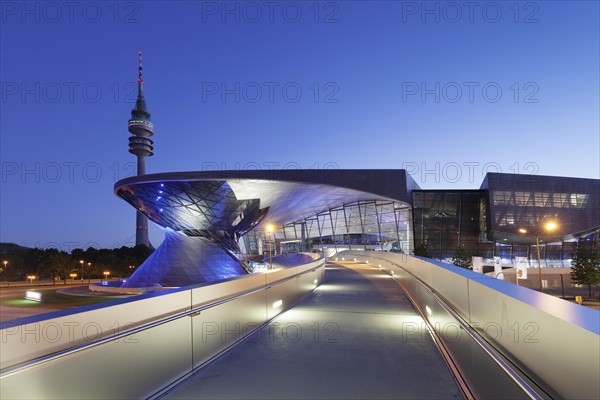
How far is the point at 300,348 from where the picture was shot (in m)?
6.50

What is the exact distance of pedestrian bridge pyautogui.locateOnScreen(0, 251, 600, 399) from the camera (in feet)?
8.93

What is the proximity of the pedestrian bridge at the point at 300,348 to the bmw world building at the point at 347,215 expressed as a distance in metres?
30.7

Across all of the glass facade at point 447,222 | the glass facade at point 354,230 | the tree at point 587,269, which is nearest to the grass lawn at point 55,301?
the glass facade at point 354,230

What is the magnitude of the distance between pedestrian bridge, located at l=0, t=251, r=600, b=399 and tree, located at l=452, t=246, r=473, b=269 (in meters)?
49.3

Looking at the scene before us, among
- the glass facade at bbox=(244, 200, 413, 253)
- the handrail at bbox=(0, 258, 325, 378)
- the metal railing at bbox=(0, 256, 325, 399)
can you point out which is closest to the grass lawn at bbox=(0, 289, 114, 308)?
the metal railing at bbox=(0, 256, 325, 399)

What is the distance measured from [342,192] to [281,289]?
141 ft

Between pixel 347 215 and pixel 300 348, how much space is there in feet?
203

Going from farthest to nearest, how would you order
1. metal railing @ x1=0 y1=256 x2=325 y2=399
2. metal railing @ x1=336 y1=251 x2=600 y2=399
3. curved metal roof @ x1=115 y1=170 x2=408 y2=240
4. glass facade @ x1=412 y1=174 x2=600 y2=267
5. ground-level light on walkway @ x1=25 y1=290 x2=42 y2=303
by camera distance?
glass facade @ x1=412 y1=174 x2=600 y2=267 < ground-level light on walkway @ x1=25 y1=290 x2=42 y2=303 < curved metal roof @ x1=115 y1=170 x2=408 y2=240 < metal railing @ x1=0 y1=256 x2=325 y2=399 < metal railing @ x1=336 y1=251 x2=600 y2=399

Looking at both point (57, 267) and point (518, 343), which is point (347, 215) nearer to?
point (57, 267)

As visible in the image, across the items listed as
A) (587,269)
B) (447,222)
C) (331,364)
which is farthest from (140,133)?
(331,364)

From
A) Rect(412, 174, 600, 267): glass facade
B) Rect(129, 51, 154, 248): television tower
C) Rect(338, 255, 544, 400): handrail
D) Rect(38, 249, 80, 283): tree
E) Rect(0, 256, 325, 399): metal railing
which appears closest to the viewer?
Rect(338, 255, 544, 400): handrail

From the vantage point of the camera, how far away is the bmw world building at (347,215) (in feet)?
134

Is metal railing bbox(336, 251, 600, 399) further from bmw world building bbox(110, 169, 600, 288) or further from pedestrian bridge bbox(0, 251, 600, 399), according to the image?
bmw world building bbox(110, 169, 600, 288)

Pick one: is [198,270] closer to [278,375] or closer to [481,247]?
[278,375]
